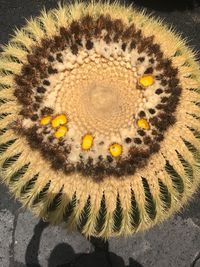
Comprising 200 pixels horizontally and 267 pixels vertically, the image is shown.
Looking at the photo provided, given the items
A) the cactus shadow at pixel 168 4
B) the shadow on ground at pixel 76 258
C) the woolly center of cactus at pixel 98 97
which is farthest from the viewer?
the cactus shadow at pixel 168 4

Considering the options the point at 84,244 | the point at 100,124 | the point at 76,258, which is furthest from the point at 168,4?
the point at 100,124

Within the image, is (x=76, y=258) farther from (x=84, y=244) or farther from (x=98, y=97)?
(x=98, y=97)

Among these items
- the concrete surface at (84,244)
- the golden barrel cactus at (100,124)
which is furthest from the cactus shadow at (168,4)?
the golden barrel cactus at (100,124)

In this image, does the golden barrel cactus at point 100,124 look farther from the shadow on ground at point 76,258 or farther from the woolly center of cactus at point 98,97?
the shadow on ground at point 76,258

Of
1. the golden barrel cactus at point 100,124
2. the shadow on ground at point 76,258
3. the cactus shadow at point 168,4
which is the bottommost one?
the shadow on ground at point 76,258

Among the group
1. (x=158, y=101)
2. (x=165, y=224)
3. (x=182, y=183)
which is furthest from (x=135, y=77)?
(x=165, y=224)

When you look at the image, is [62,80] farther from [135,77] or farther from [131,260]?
[131,260]
